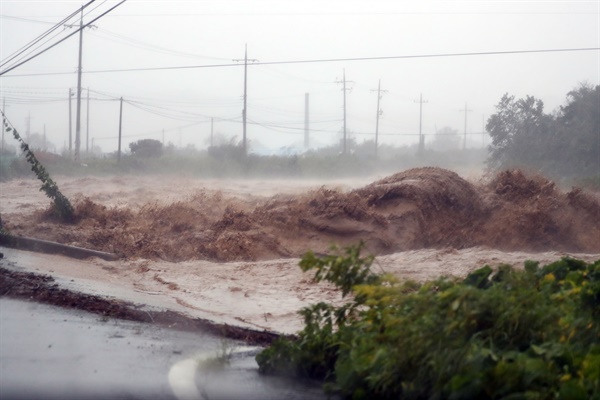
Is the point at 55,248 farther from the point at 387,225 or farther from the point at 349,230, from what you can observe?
the point at 387,225

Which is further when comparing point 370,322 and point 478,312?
point 370,322

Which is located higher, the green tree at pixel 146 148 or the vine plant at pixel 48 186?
the green tree at pixel 146 148

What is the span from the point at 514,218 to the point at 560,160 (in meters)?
19.0

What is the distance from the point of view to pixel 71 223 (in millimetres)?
22562

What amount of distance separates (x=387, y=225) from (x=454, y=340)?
13833 mm

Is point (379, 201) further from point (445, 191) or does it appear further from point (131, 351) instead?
point (131, 351)

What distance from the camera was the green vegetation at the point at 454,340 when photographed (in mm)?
4984

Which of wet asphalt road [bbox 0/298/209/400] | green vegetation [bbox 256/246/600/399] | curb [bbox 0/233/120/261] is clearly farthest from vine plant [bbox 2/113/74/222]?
green vegetation [bbox 256/246/600/399]

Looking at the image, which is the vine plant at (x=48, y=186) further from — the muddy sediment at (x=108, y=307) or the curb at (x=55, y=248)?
the muddy sediment at (x=108, y=307)

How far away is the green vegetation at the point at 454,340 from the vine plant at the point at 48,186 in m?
16.8

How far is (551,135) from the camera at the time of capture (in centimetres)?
3659

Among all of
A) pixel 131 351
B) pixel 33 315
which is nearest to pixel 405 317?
pixel 131 351

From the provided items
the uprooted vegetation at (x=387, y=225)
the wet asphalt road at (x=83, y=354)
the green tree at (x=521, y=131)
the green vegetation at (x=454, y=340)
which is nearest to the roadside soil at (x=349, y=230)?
the uprooted vegetation at (x=387, y=225)

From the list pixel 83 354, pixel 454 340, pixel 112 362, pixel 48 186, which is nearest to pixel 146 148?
pixel 48 186
